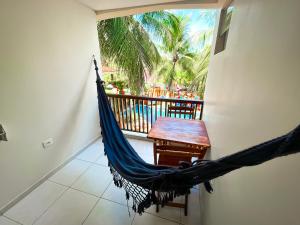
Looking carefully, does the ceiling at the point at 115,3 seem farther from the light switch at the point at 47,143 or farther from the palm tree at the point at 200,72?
the palm tree at the point at 200,72

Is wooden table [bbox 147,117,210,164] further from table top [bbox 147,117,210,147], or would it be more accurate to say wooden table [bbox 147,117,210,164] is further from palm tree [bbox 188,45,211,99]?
palm tree [bbox 188,45,211,99]

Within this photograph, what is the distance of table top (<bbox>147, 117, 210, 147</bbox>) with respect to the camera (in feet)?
4.74

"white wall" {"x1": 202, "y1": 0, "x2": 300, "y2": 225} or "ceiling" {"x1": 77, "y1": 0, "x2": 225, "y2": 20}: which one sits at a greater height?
"ceiling" {"x1": 77, "y1": 0, "x2": 225, "y2": 20}

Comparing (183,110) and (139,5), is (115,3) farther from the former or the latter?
(183,110)

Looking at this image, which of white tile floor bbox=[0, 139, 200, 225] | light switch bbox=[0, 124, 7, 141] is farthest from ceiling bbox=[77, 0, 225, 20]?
white tile floor bbox=[0, 139, 200, 225]

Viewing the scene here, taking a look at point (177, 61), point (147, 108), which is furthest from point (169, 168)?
A: point (177, 61)

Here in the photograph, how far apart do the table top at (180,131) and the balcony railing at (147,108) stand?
0.99 feet

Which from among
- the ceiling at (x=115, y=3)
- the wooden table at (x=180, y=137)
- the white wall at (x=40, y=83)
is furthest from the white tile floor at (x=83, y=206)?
the ceiling at (x=115, y=3)

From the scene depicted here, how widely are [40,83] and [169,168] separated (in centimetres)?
155

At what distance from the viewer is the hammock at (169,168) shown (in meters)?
0.32

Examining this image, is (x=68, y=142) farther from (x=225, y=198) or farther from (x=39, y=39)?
(x=225, y=198)

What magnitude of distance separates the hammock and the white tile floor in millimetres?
310

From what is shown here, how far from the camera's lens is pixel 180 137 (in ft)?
4.92

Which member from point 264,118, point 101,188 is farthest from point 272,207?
point 101,188
